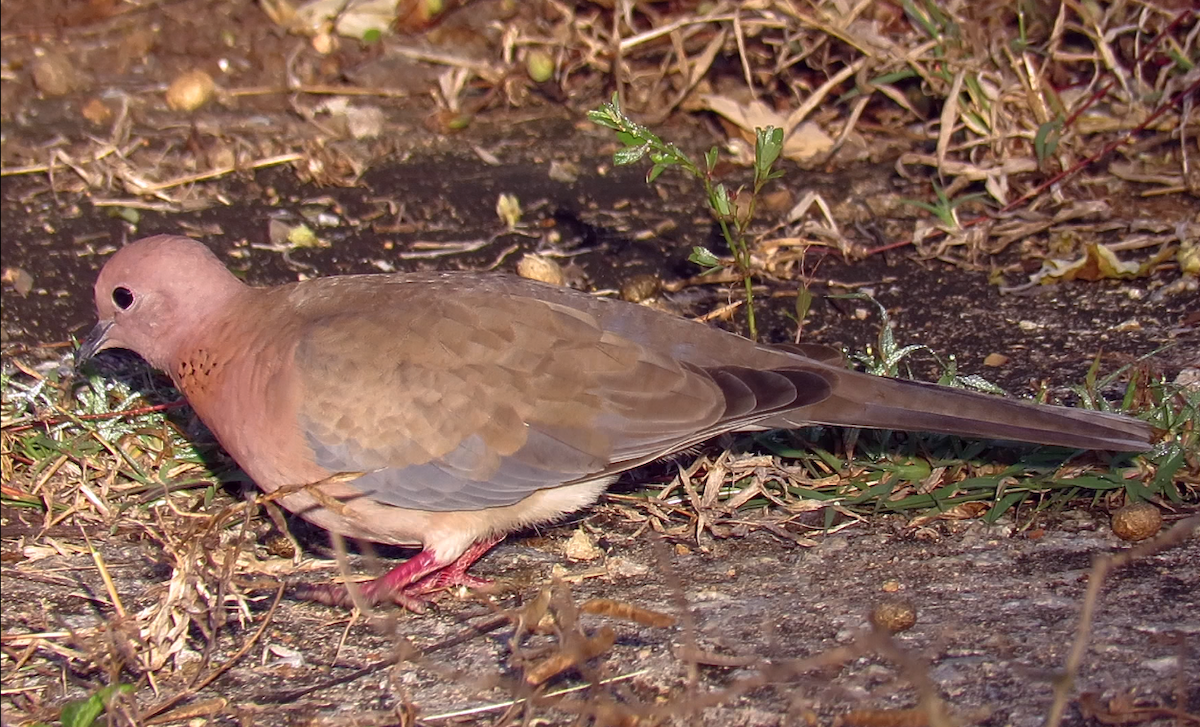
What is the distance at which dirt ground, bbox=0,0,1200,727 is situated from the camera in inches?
103

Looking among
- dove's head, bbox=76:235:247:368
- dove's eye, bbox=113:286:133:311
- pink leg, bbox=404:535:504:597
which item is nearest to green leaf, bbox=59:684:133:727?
pink leg, bbox=404:535:504:597

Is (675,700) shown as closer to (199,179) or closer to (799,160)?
(799,160)

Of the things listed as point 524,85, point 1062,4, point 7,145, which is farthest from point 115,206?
point 1062,4

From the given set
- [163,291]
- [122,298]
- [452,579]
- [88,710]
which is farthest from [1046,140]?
[88,710]

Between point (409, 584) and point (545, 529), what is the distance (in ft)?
1.44

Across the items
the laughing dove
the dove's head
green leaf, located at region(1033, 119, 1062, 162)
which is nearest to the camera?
the laughing dove

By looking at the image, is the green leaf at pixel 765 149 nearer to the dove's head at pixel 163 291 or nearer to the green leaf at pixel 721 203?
the green leaf at pixel 721 203

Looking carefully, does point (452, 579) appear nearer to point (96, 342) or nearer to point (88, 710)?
point (88, 710)

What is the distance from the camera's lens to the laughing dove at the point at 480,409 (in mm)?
3117

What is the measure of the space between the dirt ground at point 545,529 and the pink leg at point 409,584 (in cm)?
5

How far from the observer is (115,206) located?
500 cm

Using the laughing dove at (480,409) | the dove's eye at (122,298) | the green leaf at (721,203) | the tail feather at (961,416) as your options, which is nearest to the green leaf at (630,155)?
the green leaf at (721,203)

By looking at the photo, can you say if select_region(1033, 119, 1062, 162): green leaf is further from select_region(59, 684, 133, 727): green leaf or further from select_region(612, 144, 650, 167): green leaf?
select_region(59, 684, 133, 727): green leaf

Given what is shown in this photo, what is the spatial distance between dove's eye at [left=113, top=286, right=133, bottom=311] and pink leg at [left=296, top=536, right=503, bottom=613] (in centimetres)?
96
